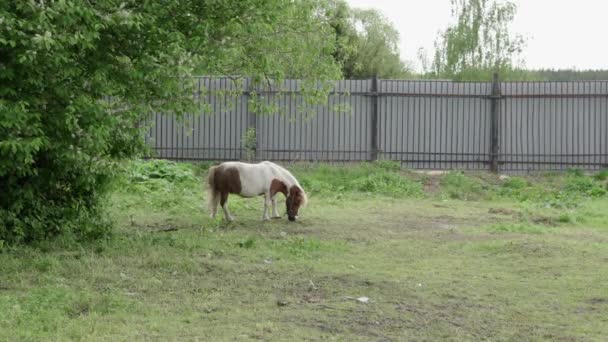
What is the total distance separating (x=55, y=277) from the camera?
8.49 meters

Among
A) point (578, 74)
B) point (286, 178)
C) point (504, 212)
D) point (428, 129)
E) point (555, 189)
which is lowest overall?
point (504, 212)

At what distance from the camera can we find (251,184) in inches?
555

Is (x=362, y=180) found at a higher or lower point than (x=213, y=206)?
higher

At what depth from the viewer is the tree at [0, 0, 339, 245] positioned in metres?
8.19

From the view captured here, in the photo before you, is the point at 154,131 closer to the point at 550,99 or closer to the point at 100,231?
the point at 550,99

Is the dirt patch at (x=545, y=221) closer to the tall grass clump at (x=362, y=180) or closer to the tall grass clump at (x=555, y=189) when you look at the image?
the tall grass clump at (x=555, y=189)

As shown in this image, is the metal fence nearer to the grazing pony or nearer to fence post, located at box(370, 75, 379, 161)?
Answer: fence post, located at box(370, 75, 379, 161)

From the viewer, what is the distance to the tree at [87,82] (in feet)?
26.9

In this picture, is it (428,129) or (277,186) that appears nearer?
(277,186)

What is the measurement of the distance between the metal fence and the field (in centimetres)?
604

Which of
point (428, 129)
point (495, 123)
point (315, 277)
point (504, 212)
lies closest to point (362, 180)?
point (428, 129)

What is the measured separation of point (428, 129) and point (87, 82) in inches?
571

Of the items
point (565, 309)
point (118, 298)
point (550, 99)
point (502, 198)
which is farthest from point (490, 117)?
point (118, 298)

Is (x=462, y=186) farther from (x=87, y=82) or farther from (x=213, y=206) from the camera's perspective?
(x=87, y=82)
